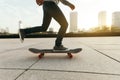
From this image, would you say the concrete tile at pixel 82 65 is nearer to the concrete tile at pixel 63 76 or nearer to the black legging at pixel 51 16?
the concrete tile at pixel 63 76

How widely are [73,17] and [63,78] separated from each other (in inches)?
6572

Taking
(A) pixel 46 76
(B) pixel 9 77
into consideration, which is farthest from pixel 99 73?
(B) pixel 9 77

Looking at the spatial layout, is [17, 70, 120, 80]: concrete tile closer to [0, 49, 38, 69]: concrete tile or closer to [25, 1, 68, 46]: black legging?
[0, 49, 38, 69]: concrete tile

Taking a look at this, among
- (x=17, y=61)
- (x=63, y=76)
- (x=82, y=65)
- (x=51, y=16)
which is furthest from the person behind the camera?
(x=51, y=16)

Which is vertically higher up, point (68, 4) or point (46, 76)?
point (68, 4)

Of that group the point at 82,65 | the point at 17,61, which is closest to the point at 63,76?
the point at 82,65

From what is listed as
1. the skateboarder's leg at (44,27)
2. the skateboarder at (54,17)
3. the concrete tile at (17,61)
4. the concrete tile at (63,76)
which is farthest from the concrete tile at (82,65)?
the skateboarder's leg at (44,27)

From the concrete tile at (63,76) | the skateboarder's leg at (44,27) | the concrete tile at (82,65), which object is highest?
the skateboarder's leg at (44,27)

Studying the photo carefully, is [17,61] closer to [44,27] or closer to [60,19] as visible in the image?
[44,27]

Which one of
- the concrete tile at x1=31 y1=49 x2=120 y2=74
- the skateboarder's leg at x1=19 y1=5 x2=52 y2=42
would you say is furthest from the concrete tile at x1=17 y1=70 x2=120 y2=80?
the skateboarder's leg at x1=19 y1=5 x2=52 y2=42

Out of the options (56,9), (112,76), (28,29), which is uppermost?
(56,9)

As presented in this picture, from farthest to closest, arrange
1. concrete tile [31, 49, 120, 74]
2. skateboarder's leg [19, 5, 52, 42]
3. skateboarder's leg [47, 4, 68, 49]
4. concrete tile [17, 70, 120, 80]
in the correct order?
skateboarder's leg [19, 5, 52, 42], skateboarder's leg [47, 4, 68, 49], concrete tile [31, 49, 120, 74], concrete tile [17, 70, 120, 80]

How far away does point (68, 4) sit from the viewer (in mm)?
5113

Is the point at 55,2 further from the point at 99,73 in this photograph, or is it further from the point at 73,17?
the point at 73,17
